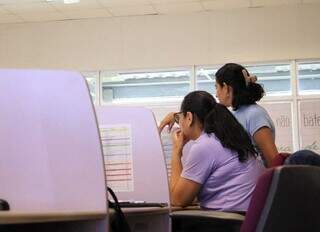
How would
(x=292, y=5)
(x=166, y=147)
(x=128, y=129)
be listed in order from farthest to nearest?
(x=292, y=5), (x=166, y=147), (x=128, y=129)

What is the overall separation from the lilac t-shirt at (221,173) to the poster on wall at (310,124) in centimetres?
404

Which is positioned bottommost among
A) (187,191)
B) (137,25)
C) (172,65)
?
(187,191)

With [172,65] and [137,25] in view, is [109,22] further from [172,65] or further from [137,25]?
[172,65]

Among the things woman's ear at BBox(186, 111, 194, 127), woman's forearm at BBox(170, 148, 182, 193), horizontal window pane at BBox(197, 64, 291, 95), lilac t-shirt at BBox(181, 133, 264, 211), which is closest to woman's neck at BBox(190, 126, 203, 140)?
woman's ear at BBox(186, 111, 194, 127)

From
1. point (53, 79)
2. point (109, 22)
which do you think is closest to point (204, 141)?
point (53, 79)

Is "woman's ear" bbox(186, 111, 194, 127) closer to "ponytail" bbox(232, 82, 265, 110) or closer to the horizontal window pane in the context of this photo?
"ponytail" bbox(232, 82, 265, 110)

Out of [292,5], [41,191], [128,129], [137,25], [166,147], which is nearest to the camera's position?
[41,191]

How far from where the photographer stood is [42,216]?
783 millimetres

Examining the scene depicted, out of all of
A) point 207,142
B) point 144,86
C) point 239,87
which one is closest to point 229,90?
point 239,87

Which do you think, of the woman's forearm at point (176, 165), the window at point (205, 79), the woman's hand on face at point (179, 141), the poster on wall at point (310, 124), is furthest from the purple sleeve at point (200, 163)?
the window at point (205, 79)

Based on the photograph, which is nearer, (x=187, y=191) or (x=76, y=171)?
(x=76, y=171)

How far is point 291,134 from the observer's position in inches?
235

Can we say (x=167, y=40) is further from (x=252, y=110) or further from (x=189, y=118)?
→ (x=189, y=118)

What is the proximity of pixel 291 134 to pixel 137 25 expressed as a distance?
7.42ft
